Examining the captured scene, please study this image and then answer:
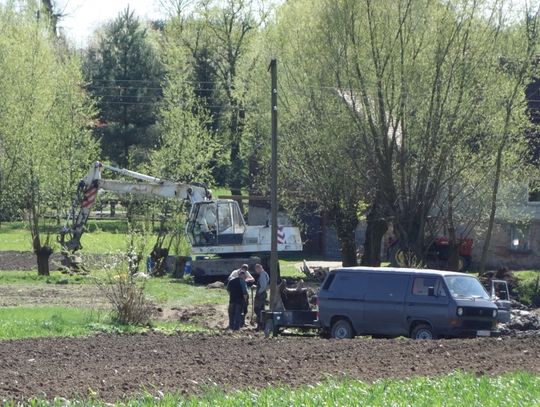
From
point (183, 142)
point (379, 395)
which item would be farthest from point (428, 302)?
point (183, 142)

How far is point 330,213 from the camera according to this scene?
42750 millimetres

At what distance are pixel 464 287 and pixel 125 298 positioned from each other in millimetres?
8084

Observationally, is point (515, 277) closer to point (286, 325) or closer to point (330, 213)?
point (330, 213)

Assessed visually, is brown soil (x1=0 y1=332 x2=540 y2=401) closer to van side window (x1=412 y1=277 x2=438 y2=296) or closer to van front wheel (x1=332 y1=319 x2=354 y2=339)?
van side window (x1=412 y1=277 x2=438 y2=296)

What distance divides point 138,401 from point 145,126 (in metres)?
56.9

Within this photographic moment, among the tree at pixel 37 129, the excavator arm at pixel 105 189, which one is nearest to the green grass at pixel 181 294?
the excavator arm at pixel 105 189

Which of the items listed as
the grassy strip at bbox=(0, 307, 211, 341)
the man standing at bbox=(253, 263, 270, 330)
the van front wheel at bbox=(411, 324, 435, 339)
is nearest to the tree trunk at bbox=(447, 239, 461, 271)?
the man standing at bbox=(253, 263, 270, 330)

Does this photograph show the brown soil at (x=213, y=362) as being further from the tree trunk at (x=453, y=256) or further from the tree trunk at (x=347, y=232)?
the tree trunk at (x=347, y=232)

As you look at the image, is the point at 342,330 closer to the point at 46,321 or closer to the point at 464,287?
the point at 464,287

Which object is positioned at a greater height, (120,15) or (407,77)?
(120,15)

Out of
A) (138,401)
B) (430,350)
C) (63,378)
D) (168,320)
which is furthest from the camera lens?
(168,320)

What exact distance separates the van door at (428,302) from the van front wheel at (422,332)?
0.18 metres

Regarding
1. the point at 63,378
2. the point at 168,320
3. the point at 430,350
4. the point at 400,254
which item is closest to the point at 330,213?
the point at 400,254

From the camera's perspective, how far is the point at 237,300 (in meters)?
29.0
